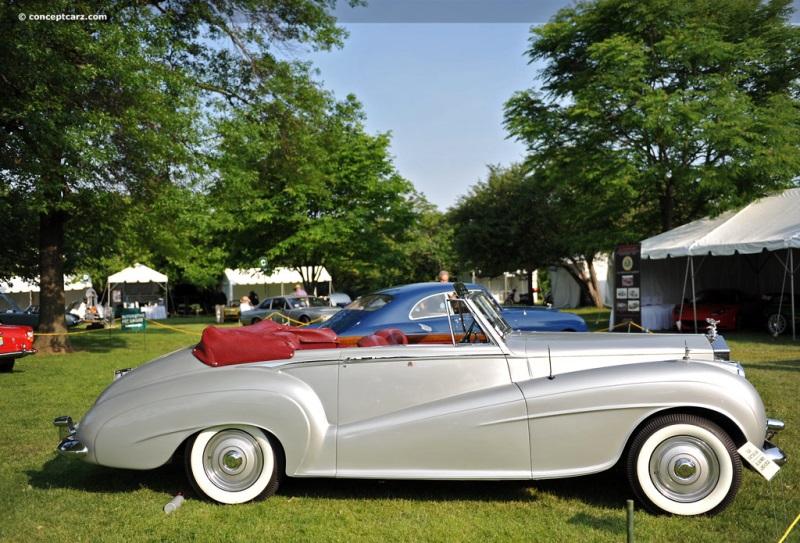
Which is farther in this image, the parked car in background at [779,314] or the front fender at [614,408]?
the parked car in background at [779,314]

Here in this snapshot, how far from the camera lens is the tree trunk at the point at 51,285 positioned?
54.8ft

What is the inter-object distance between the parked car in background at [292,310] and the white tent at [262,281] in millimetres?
11382

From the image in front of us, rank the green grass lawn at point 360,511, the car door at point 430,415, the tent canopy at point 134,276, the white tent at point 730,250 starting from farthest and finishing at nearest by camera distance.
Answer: the tent canopy at point 134,276 → the white tent at point 730,250 → the car door at point 430,415 → the green grass lawn at point 360,511

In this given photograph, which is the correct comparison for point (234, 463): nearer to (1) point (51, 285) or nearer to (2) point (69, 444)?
(2) point (69, 444)

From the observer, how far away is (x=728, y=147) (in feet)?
61.7

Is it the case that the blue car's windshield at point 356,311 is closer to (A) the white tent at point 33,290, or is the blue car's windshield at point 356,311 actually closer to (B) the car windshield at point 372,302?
(B) the car windshield at point 372,302

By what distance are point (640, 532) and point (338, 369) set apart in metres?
2.18

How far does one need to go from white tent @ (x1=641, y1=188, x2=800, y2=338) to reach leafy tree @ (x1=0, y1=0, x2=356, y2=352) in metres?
12.6

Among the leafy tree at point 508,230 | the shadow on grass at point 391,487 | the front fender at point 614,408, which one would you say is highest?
the leafy tree at point 508,230

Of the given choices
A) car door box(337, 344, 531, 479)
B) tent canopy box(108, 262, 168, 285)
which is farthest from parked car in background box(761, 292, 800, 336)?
tent canopy box(108, 262, 168, 285)

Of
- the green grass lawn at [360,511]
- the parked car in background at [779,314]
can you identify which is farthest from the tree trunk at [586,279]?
the green grass lawn at [360,511]

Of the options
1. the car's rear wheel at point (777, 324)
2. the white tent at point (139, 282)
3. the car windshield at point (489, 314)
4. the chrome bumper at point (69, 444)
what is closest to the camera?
the chrome bumper at point (69, 444)

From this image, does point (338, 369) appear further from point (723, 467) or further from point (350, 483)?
point (723, 467)

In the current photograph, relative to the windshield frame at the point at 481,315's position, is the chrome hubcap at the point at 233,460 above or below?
below
